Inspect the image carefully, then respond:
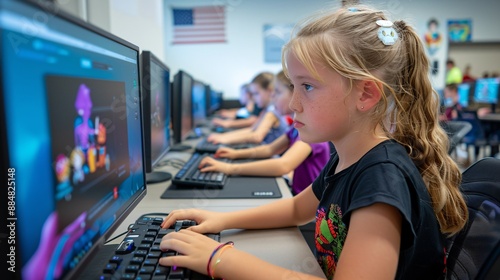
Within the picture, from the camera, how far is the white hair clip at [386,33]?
2.28 feet

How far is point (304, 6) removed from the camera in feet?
19.6

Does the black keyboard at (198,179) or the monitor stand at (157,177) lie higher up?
the black keyboard at (198,179)

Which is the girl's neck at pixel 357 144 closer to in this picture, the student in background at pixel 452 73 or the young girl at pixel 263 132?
the young girl at pixel 263 132

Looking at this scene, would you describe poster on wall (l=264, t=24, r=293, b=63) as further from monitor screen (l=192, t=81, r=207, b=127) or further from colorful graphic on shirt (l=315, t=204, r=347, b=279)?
colorful graphic on shirt (l=315, t=204, r=347, b=279)

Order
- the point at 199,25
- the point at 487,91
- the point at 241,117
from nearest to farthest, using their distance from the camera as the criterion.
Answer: the point at 241,117
the point at 487,91
the point at 199,25

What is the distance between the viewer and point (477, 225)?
2.32ft

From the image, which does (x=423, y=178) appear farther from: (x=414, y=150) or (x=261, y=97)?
(x=261, y=97)

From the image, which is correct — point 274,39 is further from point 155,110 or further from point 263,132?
point 155,110

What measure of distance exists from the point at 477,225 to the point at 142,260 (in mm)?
636

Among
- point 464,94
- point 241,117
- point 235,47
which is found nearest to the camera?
point 241,117

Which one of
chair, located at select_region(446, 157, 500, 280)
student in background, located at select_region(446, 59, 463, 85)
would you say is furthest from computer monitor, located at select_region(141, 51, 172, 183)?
student in background, located at select_region(446, 59, 463, 85)

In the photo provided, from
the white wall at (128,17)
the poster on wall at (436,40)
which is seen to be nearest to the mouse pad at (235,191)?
the white wall at (128,17)

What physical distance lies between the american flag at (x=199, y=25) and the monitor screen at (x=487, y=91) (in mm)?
3857

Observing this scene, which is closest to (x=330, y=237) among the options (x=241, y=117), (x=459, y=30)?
(x=241, y=117)
